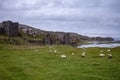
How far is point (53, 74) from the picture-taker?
34.2 meters

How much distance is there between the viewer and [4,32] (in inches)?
7785

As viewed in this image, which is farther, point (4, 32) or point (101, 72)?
point (4, 32)

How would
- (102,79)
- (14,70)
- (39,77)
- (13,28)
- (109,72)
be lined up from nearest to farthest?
(102,79), (39,77), (109,72), (14,70), (13,28)

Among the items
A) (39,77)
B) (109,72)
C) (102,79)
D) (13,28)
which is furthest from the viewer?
(13,28)

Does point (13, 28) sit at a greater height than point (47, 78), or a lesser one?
greater

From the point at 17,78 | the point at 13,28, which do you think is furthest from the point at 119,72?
the point at 13,28

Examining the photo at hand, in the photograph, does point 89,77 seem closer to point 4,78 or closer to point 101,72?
point 101,72

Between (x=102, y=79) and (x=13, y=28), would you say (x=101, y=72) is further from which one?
(x=13, y=28)

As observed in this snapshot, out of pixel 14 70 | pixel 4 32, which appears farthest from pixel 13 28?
pixel 14 70

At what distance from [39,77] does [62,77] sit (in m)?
3.47

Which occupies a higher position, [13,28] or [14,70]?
[13,28]

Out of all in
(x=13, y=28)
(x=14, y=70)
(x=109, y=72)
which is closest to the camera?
(x=109, y=72)

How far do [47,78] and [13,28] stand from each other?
17125cm

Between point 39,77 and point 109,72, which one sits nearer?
point 39,77
